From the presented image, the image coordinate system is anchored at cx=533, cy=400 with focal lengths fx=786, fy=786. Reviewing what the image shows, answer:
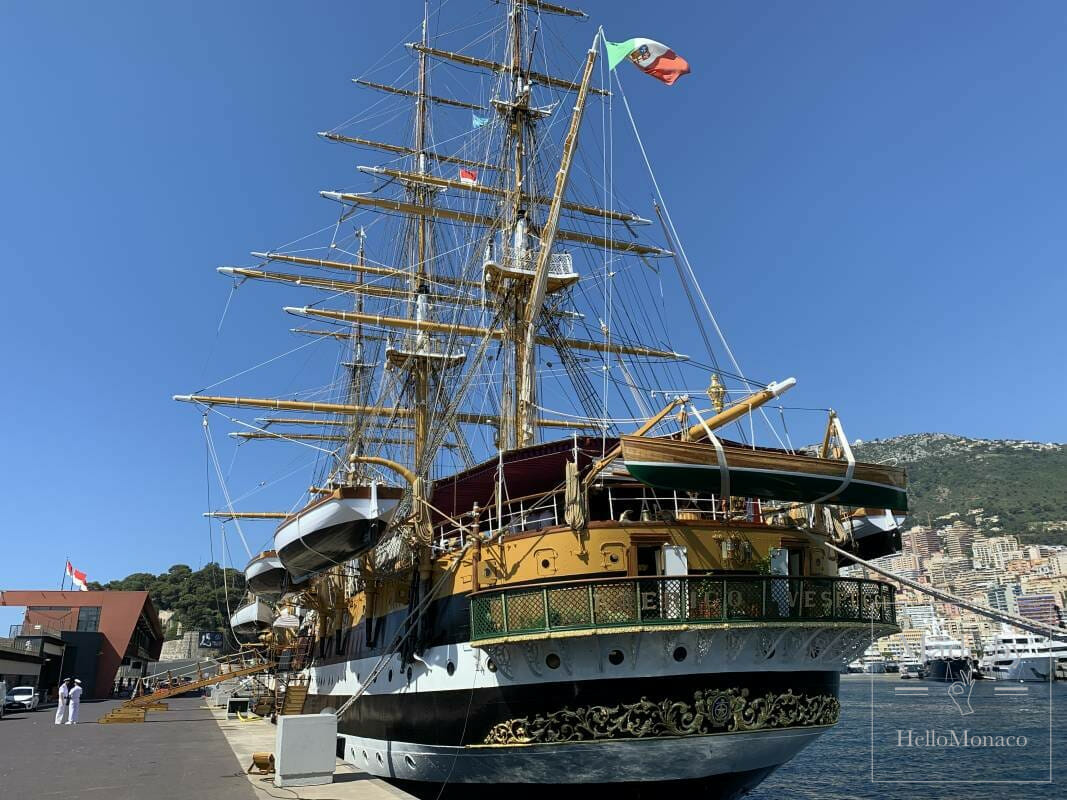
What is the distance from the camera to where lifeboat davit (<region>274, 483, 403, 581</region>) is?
14.5 metres

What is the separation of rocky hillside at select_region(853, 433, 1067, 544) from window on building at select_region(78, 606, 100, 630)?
146874 mm

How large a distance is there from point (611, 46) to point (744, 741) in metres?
15.0

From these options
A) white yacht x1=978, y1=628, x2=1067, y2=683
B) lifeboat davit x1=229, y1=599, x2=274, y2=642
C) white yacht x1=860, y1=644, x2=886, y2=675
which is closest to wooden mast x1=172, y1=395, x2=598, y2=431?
lifeboat davit x1=229, y1=599, x2=274, y2=642

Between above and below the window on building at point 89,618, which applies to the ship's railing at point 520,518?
above

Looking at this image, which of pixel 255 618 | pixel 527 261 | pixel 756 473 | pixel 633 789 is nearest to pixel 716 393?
pixel 756 473

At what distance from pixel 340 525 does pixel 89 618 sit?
185 feet

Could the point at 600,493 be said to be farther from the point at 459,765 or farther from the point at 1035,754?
the point at 1035,754

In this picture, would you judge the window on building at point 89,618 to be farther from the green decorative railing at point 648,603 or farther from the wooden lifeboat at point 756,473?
the wooden lifeboat at point 756,473

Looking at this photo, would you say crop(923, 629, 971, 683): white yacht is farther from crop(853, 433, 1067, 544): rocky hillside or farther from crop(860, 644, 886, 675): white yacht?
crop(853, 433, 1067, 544): rocky hillside

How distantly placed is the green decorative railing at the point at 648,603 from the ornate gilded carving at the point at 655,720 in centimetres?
140

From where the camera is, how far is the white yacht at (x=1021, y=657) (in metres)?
81.5

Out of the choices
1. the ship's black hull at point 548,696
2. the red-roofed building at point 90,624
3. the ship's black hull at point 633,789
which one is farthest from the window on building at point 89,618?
the ship's black hull at point 633,789

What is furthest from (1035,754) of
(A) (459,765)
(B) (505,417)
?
(A) (459,765)

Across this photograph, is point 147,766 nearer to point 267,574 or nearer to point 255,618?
point 267,574
